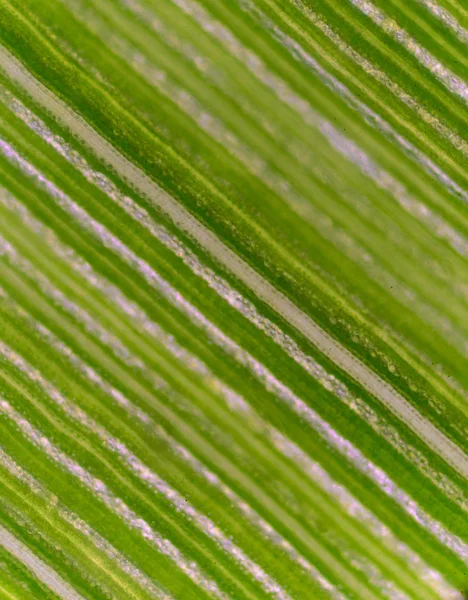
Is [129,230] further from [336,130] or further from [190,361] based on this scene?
[336,130]

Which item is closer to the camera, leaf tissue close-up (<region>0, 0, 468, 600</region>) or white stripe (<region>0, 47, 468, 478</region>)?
leaf tissue close-up (<region>0, 0, 468, 600</region>)

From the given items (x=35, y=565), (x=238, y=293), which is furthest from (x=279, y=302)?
(x=35, y=565)

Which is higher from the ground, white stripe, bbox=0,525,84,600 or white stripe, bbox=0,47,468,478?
white stripe, bbox=0,47,468,478

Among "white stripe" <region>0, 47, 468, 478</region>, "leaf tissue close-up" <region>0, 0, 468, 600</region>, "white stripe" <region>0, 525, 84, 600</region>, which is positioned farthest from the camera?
"white stripe" <region>0, 525, 84, 600</region>

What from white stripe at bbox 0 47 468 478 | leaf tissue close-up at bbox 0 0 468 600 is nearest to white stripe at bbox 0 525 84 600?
leaf tissue close-up at bbox 0 0 468 600

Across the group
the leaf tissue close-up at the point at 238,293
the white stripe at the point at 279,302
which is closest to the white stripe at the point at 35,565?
the leaf tissue close-up at the point at 238,293

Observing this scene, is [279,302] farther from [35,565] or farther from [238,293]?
[35,565]

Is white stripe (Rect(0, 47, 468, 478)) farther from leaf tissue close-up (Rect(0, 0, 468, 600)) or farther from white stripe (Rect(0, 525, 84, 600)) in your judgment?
white stripe (Rect(0, 525, 84, 600))

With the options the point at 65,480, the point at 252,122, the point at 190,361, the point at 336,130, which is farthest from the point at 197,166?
the point at 65,480
